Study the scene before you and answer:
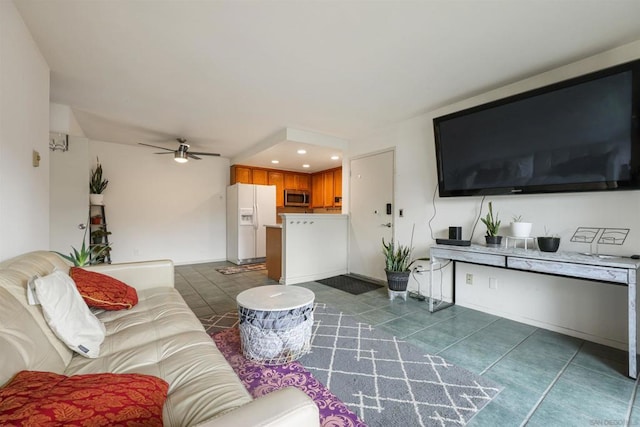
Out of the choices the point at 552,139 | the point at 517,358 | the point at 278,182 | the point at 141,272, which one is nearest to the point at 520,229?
the point at 552,139

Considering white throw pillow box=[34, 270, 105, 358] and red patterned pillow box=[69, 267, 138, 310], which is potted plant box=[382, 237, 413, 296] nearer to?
red patterned pillow box=[69, 267, 138, 310]

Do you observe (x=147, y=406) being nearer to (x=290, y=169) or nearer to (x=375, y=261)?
(x=375, y=261)

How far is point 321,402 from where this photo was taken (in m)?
1.52

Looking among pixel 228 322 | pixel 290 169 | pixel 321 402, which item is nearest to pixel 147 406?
pixel 321 402

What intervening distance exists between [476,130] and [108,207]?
609cm

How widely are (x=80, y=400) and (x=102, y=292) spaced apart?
4.37ft

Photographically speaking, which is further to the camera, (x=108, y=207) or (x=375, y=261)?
(x=108, y=207)

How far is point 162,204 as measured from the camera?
547 centimetres

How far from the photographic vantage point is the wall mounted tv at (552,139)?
1949 millimetres

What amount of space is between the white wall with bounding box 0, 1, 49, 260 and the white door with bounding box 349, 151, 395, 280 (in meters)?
3.79

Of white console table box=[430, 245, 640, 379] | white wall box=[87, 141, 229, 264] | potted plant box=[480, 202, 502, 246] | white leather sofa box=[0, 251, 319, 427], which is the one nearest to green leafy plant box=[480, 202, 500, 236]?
potted plant box=[480, 202, 502, 246]

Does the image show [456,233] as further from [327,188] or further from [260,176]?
[260,176]

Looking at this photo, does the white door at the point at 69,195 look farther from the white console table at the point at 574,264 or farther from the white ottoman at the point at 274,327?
the white console table at the point at 574,264

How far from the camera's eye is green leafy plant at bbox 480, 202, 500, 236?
106 inches
